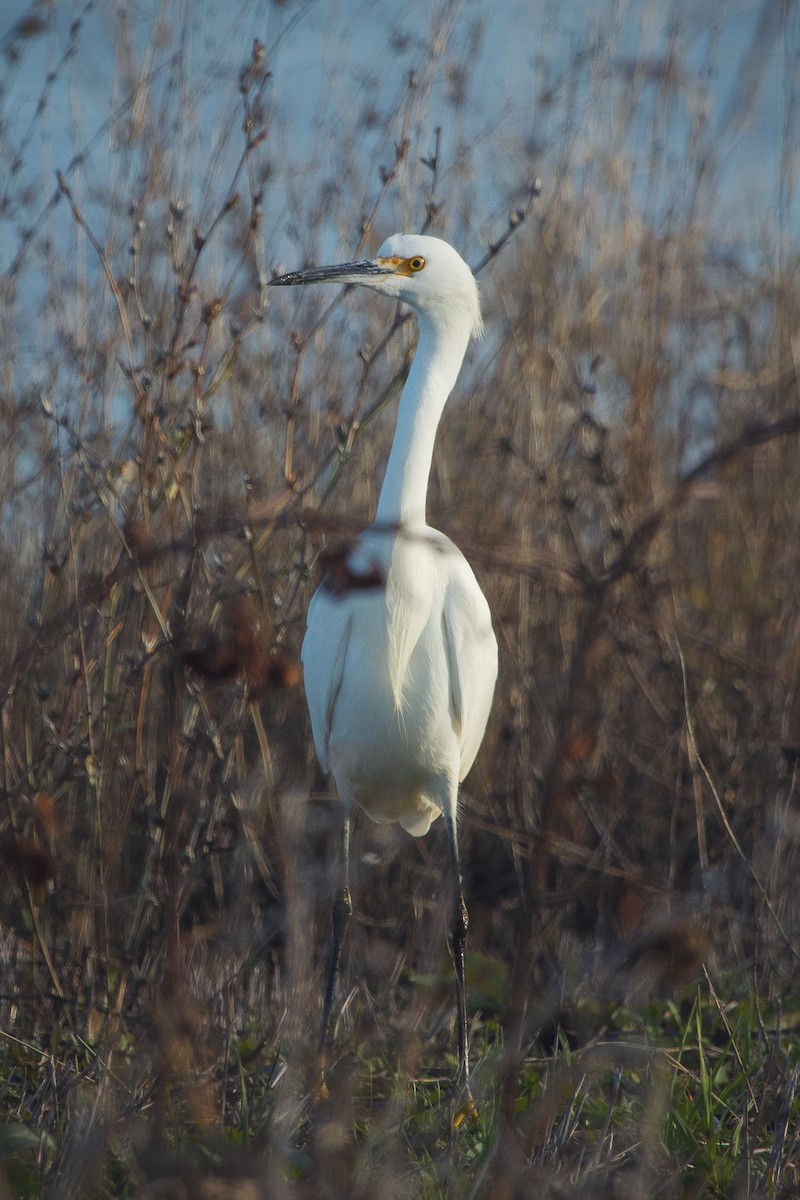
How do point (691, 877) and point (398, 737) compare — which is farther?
point (691, 877)

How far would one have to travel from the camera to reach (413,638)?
10.1 feet

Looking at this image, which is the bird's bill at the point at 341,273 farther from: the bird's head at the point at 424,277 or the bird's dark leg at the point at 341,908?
the bird's dark leg at the point at 341,908

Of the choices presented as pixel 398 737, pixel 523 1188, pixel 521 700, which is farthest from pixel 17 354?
pixel 523 1188

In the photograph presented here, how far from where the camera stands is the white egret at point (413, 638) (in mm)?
2979

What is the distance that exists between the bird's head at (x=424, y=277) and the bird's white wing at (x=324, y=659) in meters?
0.77

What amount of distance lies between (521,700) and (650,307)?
4.41 feet

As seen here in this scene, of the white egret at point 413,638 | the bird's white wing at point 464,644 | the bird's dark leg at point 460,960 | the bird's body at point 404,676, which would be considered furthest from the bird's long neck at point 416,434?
the bird's dark leg at point 460,960

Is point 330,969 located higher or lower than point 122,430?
lower

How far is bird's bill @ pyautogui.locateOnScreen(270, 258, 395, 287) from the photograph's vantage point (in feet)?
9.36

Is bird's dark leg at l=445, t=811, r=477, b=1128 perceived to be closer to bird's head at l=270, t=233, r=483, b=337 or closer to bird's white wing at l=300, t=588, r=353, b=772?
bird's white wing at l=300, t=588, r=353, b=772

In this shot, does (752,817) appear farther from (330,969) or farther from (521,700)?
(330,969)

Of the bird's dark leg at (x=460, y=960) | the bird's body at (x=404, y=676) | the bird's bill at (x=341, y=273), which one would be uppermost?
the bird's bill at (x=341, y=273)

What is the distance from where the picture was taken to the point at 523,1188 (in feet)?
4.58

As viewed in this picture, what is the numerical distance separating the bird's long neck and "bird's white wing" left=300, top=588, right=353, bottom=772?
30 centimetres
